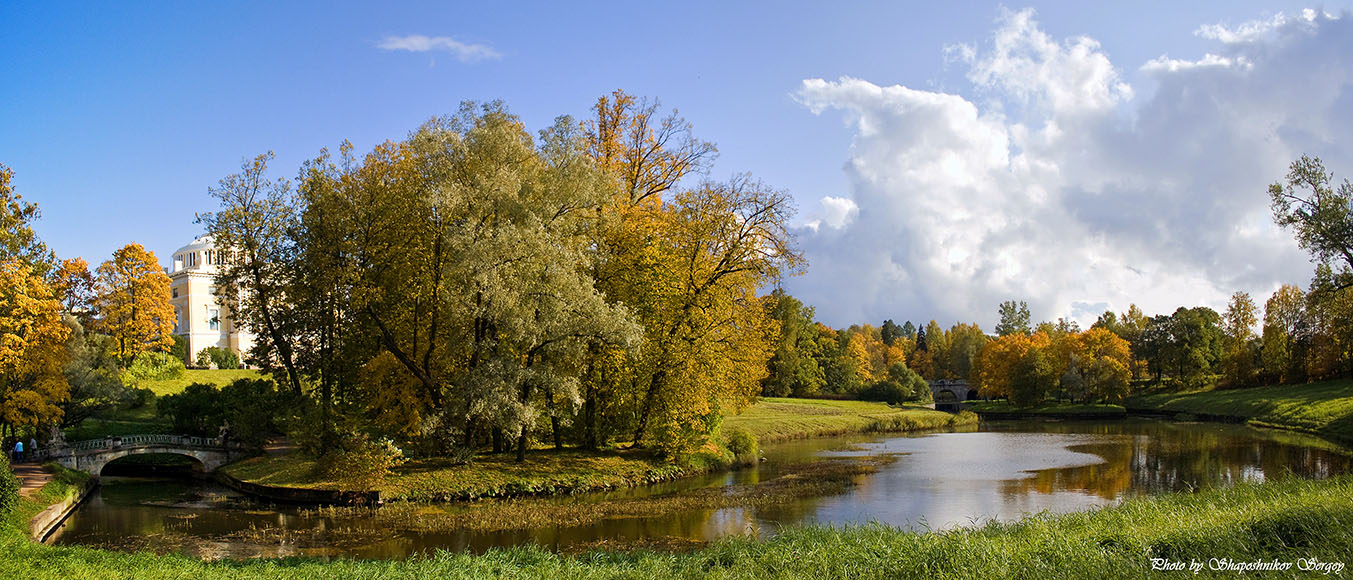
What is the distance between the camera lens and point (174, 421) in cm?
3994

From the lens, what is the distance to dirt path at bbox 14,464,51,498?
82.2 feet

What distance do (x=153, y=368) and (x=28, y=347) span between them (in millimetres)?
28175

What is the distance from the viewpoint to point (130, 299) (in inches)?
1998

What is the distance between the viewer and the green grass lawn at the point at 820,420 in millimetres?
52594

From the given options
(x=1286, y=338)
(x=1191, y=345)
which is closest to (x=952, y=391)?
(x=1191, y=345)

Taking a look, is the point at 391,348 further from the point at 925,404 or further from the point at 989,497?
the point at 925,404

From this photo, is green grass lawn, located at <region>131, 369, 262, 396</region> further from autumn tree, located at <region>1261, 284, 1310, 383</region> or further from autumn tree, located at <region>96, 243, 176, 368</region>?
autumn tree, located at <region>1261, 284, 1310, 383</region>

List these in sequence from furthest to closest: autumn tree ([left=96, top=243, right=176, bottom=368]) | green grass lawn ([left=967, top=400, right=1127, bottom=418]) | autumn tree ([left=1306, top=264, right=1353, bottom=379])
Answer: green grass lawn ([left=967, top=400, right=1127, bottom=418])
autumn tree ([left=1306, top=264, right=1353, bottom=379])
autumn tree ([left=96, top=243, right=176, bottom=368])

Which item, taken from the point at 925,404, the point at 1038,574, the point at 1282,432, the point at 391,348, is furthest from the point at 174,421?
the point at 925,404

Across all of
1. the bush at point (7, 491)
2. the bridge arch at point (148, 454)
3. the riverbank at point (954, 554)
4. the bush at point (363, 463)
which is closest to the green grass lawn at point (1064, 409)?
the riverbank at point (954, 554)

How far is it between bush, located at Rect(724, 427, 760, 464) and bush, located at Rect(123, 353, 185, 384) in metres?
36.6

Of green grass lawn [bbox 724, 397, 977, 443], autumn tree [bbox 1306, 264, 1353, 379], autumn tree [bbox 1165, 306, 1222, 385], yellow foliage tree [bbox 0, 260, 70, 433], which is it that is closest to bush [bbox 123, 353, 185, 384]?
yellow foliage tree [bbox 0, 260, 70, 433]

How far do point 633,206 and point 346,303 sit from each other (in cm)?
1198

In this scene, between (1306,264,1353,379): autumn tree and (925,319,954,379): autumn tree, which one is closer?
(1306,264,1353,379): autumn tree
